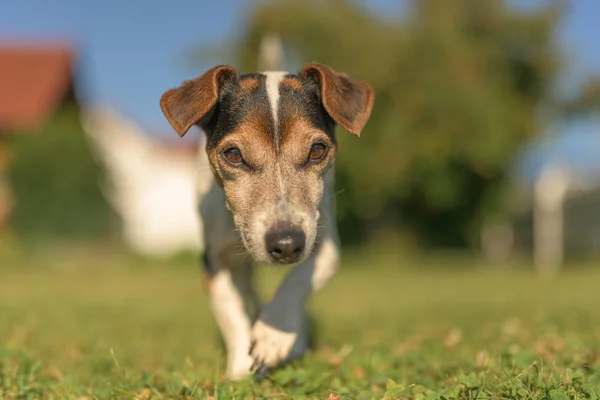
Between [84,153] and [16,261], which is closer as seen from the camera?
[16,261]

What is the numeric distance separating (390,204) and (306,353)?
973 inches

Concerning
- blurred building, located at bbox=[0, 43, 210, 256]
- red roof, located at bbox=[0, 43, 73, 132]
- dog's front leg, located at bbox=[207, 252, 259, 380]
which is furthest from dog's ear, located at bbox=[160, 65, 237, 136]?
blurred building, located at bbox=[0, 43, 210, 256]

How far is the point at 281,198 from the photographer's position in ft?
13.3

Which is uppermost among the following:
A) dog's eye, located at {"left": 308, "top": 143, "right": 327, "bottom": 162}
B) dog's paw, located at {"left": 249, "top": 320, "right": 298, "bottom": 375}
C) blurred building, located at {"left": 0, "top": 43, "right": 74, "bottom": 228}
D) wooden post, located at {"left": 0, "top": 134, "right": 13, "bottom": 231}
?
dog's eye, located at {"left": 308, "top": 143, "right": 327, "bottom": 162}

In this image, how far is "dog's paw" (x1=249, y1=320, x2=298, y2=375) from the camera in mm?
4259

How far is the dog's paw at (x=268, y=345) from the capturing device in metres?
4.26

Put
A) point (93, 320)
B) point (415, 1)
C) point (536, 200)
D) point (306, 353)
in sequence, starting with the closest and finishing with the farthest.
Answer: point (306, 353) < point (93, 320) < point (415, 1) < point (536, 200)

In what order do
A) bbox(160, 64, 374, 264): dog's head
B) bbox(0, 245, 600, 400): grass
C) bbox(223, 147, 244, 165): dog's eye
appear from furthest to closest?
bbox(223, 147, 244, 165): dog's eye → bbox(160, 64, 374, 264): dog's head → bbox(0, 245, 600, 400): grass

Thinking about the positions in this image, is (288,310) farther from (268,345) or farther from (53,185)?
(53,185)

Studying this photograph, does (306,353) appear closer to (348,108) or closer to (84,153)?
(348,108)

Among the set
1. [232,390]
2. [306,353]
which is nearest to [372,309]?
[306,353]

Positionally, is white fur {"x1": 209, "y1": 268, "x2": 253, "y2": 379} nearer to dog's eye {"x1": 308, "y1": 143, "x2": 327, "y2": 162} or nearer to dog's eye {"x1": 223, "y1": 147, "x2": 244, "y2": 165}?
dog's eye {"x1": 223, "y1": 147, "x2": 244, "y2": 165}

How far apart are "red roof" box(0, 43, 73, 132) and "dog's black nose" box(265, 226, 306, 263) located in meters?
26.2

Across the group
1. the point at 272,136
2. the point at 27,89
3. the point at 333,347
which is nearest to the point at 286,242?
the point at 272,136
